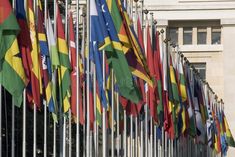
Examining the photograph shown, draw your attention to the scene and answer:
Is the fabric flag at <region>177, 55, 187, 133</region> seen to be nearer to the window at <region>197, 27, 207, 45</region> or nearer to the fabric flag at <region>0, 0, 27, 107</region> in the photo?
the fabric flag at <region>0, 0, 27, 107</region>

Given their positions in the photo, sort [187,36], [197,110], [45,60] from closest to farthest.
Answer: [45,60], [197,110], [187,36]

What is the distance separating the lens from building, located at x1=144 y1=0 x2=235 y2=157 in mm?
70562

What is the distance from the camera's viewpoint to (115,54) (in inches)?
958

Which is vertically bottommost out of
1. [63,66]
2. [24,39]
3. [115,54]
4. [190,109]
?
[190,109]

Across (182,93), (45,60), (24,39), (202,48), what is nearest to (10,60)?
(24,39)

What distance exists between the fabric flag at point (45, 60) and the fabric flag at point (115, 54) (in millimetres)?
2004

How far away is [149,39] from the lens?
99.8 feet

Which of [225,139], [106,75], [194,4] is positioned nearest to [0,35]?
[106,75]

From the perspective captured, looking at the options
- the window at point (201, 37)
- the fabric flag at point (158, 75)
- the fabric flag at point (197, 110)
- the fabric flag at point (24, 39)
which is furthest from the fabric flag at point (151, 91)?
the window at point (201, 37)

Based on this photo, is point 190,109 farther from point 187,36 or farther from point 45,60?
point 187,36

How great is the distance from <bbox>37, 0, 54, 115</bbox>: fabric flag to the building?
155 ft

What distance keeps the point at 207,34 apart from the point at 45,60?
51.3 metres

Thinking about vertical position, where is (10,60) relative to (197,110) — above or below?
above

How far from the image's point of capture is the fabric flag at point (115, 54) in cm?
2398
